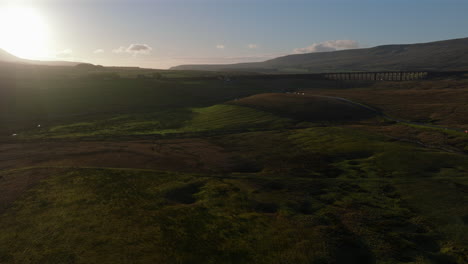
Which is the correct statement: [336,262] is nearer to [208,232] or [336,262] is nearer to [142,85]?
[208,232]

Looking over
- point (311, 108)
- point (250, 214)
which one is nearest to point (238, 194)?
point (250, 214)

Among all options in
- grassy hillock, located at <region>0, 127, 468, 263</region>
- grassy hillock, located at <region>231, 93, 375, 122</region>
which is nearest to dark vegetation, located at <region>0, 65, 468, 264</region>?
grassy hillock, located at <region>0, 127, 468, 263</region>

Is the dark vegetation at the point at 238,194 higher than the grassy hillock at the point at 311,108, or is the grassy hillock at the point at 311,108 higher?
the grassy hillock at the point at 311,108

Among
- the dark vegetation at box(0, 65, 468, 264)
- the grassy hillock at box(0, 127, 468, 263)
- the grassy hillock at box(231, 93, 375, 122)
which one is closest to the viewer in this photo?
the grassy hillock at box(0, 127, 468, 263)

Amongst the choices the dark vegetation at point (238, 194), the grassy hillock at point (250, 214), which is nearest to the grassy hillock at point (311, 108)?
the dark vegetation at point (238, 194)

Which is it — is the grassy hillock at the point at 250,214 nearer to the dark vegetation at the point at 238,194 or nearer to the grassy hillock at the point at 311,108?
the dark vegetation at the point at 238,194

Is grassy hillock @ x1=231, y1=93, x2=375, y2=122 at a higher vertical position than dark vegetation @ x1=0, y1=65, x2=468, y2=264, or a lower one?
higher

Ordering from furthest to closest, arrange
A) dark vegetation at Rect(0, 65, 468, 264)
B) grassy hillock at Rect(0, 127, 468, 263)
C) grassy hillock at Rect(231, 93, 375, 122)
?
grassy hillock at Rect(231, 93, 375, 122) → dark vegetation at Rect(0, 65, 468, 264) → grassy hillock at Rect(0, 127, 468, 263)

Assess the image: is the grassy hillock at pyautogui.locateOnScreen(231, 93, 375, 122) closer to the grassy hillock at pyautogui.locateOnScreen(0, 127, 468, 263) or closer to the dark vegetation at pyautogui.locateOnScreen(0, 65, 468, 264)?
the dark vegetation at pyautogui.locateOnScreen(0, 65, 468, 264)
